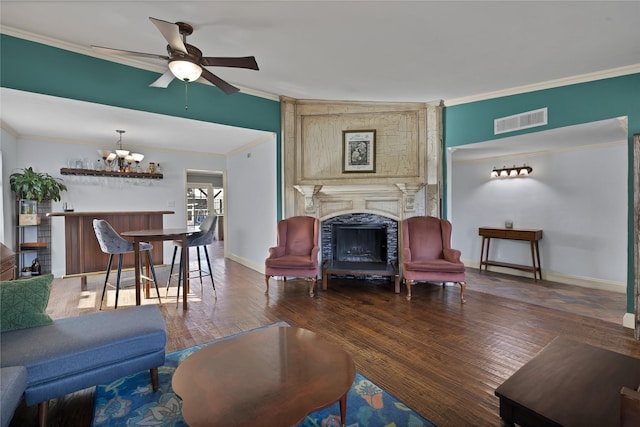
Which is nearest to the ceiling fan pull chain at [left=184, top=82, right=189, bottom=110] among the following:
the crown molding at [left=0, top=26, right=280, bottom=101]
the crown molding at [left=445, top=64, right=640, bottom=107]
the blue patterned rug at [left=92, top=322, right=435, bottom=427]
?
the crown molding at [left=0, top=26, right=280, bottom=101]

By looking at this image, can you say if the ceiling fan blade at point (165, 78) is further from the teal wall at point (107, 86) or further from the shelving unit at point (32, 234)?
the shelving unit at point (32, 234)

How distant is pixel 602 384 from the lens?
1.33 m

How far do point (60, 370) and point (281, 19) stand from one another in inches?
107

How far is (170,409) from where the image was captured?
1660mm

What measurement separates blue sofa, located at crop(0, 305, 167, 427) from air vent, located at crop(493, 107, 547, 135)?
4.30 m

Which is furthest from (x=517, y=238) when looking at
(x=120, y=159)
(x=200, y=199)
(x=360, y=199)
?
(x=200, y=199)

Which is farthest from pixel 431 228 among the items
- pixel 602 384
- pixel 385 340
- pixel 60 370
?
pixel 60 370

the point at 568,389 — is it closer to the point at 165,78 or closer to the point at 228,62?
the point at 228,62

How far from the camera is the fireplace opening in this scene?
14.9 ft

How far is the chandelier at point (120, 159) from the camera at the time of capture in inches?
189

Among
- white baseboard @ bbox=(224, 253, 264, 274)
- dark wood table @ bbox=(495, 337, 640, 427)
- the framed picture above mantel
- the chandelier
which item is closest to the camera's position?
dark wood table @ bbox=(495, 337, 640, 427)

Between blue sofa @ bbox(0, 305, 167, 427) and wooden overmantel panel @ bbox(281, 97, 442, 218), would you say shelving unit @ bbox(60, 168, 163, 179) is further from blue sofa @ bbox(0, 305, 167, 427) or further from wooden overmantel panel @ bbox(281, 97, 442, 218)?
blue sofa @ bbox(0, 305, 167, 427)

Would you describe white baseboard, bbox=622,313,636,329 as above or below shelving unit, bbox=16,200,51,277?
below

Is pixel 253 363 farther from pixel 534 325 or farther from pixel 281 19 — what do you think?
pixel 534 325
